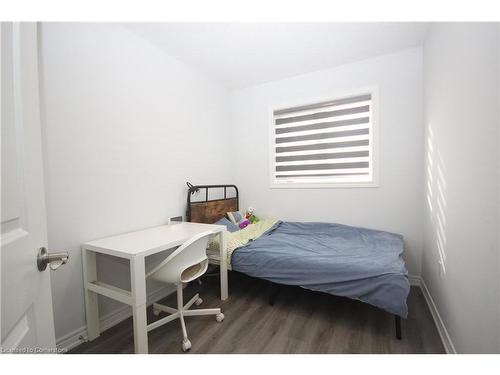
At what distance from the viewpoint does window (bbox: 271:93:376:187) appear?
257 centimetres

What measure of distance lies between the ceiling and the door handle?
205 centimetres

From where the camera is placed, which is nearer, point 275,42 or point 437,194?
point 437,194

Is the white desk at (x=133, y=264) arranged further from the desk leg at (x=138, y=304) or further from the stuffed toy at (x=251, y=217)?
the stuffed toy at (x=251, y=217)

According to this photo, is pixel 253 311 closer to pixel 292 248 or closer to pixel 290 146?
pixel 292 248

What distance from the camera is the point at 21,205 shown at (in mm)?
546

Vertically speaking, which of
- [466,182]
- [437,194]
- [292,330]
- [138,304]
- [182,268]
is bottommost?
[292,330]

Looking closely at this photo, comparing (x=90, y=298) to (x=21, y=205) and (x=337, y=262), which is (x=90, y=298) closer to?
(x=21, y=205)

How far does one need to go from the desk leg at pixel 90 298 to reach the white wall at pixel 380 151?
211 cm

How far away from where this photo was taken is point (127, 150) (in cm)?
185

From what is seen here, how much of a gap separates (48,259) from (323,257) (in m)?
1.77

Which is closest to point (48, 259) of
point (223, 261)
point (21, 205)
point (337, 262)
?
point (21, 205)

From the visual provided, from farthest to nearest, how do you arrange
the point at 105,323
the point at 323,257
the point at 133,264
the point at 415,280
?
the point at 415,280 → the point at 323,257 → the point at 105,323 → the point at 133,264

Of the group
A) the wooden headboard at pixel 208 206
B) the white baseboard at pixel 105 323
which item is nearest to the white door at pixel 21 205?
the white baseboard at pixel 105 323
